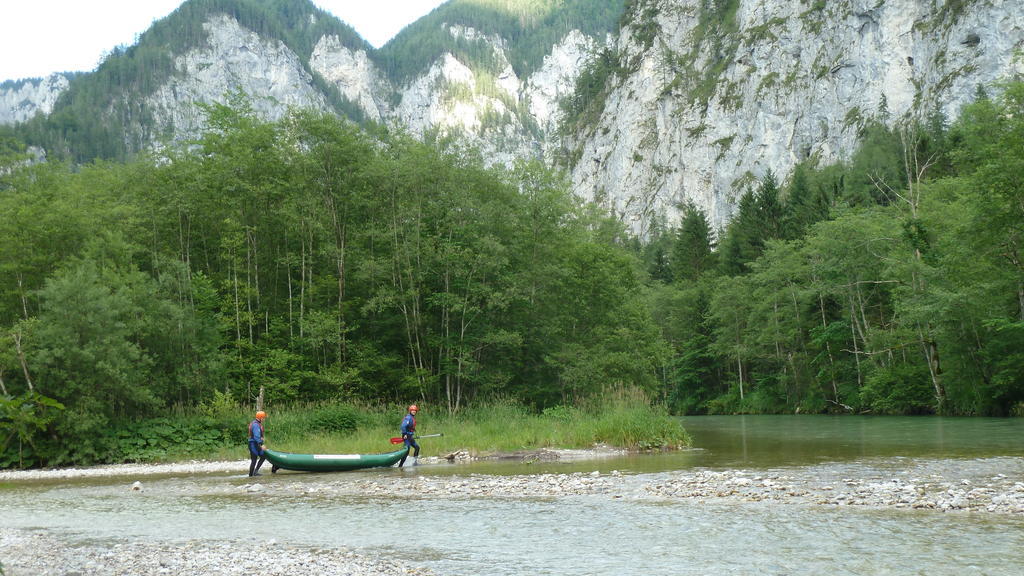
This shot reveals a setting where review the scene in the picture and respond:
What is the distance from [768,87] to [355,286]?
341 ft

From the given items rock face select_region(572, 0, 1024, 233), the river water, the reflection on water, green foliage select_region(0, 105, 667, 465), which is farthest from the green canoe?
rock face select_region(572, 0, 1024, 233)

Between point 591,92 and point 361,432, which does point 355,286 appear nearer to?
point 361,432

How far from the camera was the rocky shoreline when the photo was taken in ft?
30.5

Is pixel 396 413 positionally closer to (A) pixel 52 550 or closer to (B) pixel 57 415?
(B) pixel 57 415

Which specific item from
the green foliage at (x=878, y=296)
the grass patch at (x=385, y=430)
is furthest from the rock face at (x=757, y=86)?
the grass patch at (x=385, y=430)

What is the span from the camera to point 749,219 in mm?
71438

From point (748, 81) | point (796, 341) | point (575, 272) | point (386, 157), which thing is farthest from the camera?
point (748, 81)

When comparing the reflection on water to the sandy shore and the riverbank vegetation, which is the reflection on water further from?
the sandy shore

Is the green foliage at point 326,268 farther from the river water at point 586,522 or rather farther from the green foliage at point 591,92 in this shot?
the green foliage at point 591,92

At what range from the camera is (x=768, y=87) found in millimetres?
119562

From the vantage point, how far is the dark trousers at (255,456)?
2016cm

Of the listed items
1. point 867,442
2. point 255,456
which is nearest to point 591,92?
point 867,442

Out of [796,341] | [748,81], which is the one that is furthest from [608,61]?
[796,341]

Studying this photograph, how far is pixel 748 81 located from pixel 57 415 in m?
121
